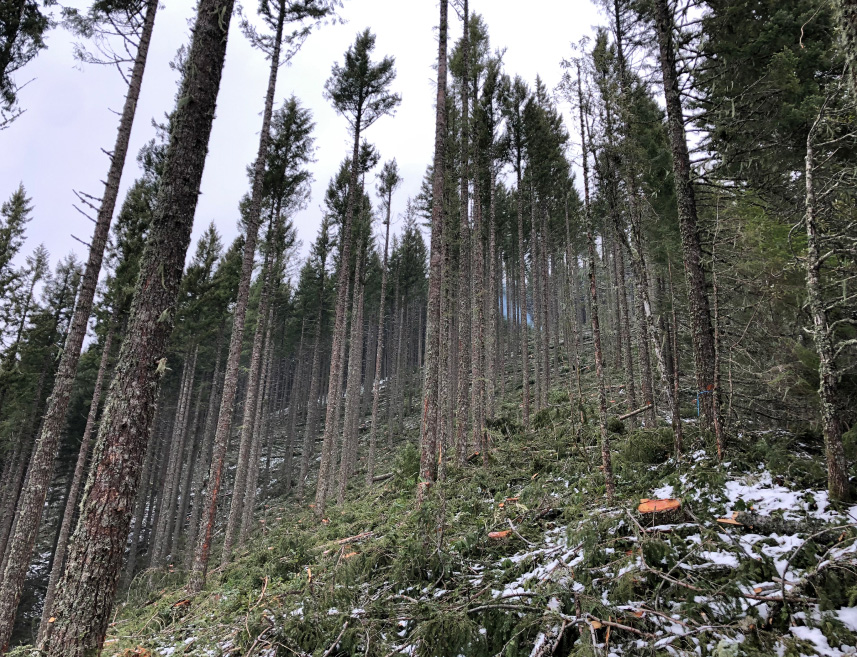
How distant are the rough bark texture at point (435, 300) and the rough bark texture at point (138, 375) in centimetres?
496

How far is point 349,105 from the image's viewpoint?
50.9 feet

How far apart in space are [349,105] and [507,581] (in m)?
16.7

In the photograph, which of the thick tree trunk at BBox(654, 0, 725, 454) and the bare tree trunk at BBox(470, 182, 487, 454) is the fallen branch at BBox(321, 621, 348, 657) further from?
the thick tree trunk at BBox(654, 0, 725, 454)

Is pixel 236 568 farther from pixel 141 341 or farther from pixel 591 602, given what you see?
pixel 591 602

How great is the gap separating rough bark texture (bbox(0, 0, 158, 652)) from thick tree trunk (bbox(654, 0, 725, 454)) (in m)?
9.94

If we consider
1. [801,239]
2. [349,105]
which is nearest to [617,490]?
[801,239]

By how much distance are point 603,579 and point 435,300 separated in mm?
6471

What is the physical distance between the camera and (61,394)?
7766 mm

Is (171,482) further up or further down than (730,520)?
further down

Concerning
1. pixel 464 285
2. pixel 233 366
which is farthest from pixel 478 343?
pixel 233 366

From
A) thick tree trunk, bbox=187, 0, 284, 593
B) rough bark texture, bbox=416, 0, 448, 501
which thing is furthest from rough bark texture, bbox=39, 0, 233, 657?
thick tree trunk, bbox=187, 0, 284, 593

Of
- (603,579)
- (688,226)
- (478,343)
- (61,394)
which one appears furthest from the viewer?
(478,343)

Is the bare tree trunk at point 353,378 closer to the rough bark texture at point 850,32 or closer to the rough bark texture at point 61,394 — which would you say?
the rough bark texture at point 61,394

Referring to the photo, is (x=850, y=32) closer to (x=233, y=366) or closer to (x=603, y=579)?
(x=603, y=579)
